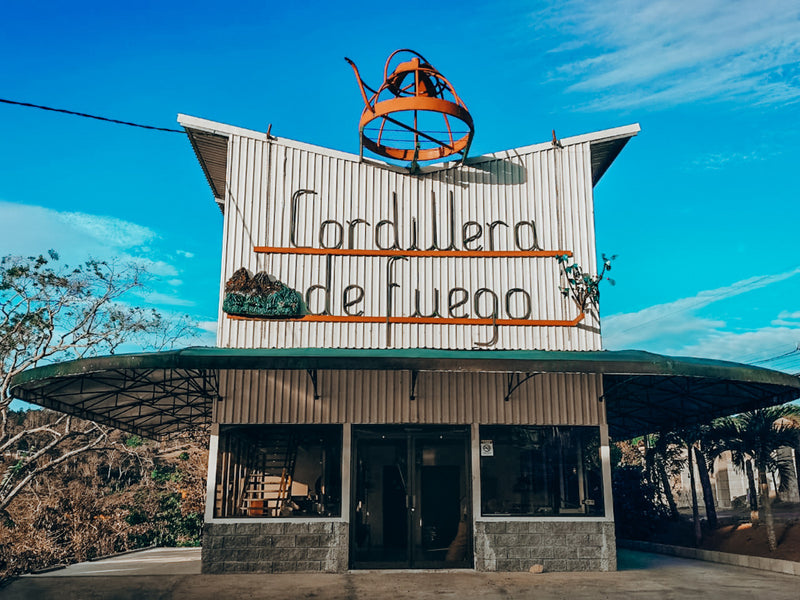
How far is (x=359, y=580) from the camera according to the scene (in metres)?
11.8

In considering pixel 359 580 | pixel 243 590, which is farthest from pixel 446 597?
pixel 243 590

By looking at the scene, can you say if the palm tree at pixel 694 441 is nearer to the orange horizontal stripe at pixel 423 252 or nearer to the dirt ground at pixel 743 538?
the dirt ground at pixel 743 538

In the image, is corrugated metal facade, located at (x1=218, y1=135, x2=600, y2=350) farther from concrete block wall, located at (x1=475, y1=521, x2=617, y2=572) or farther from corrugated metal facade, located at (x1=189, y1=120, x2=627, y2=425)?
concrete block wall, located at (x1=475, y1=521, x2=617, y2=572)

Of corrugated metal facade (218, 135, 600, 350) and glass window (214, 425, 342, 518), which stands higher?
corrugated metal facade (218, 135, 600, 350)

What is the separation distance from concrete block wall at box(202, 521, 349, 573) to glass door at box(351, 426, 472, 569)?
482mm

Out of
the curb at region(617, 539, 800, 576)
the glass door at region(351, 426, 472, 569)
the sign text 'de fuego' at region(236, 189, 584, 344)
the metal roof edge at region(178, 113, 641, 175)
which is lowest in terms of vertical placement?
the curb at region(617, 539, 800, 576)

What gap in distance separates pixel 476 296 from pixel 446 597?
5.97 meters

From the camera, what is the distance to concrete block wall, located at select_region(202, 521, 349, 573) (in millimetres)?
12445

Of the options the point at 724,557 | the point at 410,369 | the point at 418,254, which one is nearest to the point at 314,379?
the point at 410,369

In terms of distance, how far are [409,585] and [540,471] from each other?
3.53 metres

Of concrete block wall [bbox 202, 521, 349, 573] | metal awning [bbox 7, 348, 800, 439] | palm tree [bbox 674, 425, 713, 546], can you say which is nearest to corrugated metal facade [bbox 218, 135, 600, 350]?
metal awning [bbox 7, 348, 800, 439]

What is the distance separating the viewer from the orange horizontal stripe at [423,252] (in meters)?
14.0

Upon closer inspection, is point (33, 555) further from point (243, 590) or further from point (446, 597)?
point (446, 597)

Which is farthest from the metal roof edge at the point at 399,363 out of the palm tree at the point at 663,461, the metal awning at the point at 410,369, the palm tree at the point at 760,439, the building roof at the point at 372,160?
the palm tree at the point at 663,461
